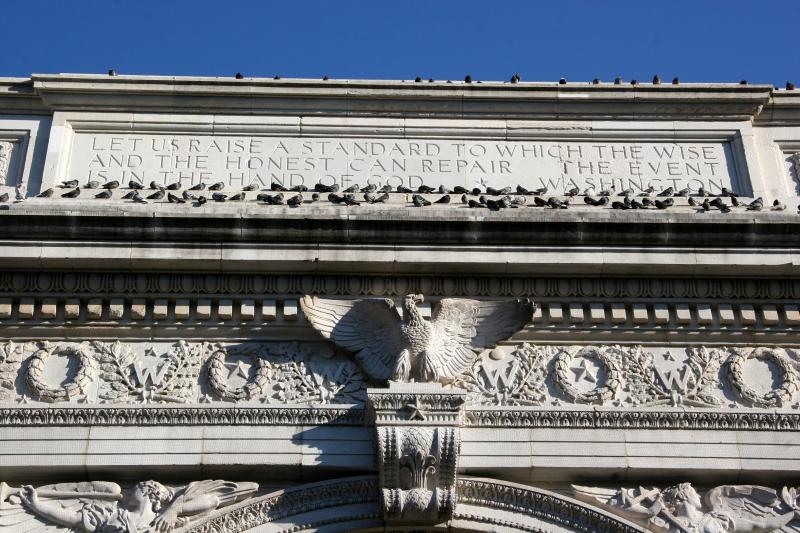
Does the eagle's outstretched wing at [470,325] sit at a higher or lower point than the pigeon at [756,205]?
lower

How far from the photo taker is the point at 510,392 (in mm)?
17422

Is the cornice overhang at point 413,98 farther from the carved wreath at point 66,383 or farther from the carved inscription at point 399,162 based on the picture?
the carved wreath at point 66,383

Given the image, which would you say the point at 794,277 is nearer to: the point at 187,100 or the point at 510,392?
the point at 510,392

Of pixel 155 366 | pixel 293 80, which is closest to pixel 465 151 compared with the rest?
pixel 293 80

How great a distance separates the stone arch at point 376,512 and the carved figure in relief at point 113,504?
20 cm

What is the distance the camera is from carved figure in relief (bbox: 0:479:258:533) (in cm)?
1633

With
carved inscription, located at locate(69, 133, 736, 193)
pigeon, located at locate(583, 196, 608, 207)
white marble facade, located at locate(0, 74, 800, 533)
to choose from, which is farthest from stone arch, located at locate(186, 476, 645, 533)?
carved inscription, located at locate(69, 133, 736, 193)

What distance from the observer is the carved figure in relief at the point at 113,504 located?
643 inches

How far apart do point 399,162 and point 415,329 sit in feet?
11.2

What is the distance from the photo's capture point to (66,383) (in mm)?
17281

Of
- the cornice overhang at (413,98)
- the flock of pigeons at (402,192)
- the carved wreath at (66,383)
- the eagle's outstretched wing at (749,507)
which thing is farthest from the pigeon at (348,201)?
the eagle's outstretched wing at (749,507)

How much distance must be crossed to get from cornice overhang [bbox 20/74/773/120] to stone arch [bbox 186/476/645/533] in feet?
19.4

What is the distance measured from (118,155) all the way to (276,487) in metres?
5.59

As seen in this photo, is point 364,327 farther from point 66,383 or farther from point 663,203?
point 663,203
